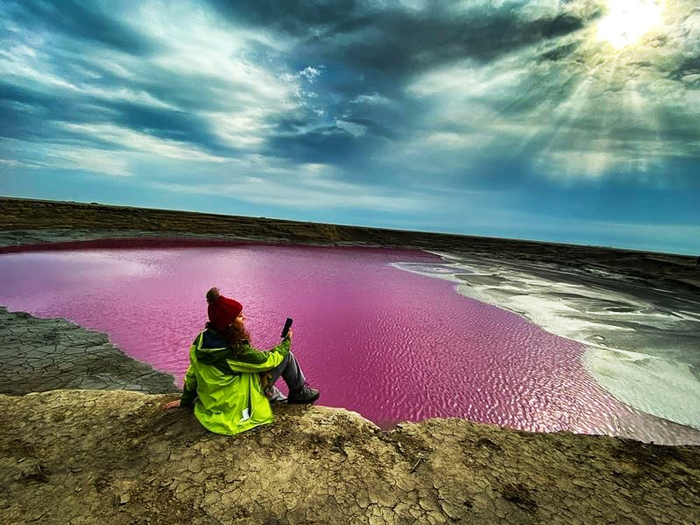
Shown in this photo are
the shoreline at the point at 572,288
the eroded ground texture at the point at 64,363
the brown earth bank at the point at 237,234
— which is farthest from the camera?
the brown earth bank at the point at 237,234

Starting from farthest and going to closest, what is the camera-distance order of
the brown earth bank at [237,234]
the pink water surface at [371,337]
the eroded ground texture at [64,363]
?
the brown earth bank at [237,234]
the pink water surface at [371,337]
the eroded ground texture at [64,363]

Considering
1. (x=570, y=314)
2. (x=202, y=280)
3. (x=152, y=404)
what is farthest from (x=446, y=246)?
(x=152, y=404)

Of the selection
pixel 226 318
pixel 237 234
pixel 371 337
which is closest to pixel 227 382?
pixel 226 318

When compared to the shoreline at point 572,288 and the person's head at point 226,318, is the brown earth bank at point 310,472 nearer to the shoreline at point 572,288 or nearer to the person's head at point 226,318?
the person's head at point 226,318

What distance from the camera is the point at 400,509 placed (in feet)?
7.50

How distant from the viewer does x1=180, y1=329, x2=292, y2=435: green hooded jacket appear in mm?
2648

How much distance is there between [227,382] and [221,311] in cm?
60

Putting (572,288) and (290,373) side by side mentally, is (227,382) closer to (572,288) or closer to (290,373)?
(290,373)

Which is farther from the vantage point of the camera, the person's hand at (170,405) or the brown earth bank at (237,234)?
the brown earth bank at (237,234)

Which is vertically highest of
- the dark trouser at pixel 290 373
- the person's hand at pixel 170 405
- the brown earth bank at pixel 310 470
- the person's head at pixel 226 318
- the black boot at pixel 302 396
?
the person's head at pixel 226 318

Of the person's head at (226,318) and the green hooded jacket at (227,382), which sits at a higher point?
the person's head at (226,318)

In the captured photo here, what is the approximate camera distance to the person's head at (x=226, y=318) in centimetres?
257

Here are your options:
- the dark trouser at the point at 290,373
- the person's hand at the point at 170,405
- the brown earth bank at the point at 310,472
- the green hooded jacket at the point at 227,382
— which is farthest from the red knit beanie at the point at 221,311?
the person's hand at the point at 170,405

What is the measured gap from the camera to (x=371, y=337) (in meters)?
6.95
